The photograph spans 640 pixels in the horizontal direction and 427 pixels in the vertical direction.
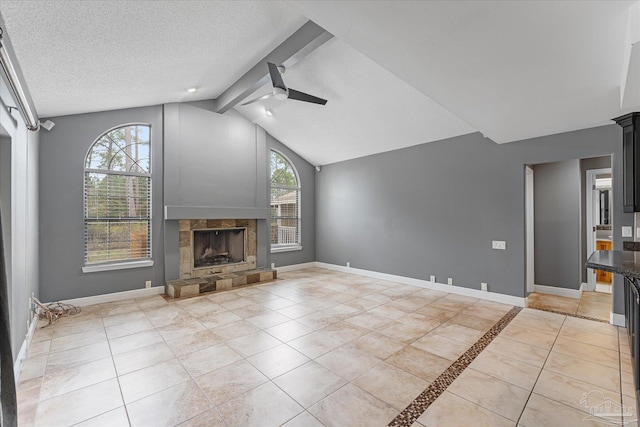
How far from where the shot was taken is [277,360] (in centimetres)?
273

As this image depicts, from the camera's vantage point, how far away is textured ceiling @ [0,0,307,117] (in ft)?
7.58

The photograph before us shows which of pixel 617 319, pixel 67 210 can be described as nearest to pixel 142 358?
pixel 67 210

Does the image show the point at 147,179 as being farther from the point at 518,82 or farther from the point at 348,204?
the point at 518,82

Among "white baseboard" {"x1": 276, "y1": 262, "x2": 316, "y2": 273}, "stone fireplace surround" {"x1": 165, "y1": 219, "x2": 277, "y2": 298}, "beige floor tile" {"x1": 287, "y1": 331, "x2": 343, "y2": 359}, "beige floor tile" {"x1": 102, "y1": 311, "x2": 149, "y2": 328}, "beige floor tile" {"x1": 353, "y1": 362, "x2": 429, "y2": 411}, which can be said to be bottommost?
"beige floor tile" {"x1": 102, "y1": 311, "x2": 149, "y2": 328}

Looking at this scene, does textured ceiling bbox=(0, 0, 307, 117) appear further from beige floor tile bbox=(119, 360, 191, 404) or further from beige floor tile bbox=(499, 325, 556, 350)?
beige floor tile bbox=(499, 325, 556, 350)

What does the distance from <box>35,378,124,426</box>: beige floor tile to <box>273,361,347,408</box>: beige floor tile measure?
1.22m

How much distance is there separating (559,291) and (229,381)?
5366 mm

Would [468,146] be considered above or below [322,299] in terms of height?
above

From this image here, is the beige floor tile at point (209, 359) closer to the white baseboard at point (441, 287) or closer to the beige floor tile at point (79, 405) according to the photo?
the beige floor tile at point (79, 405)

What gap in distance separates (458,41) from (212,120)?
4958 millimetres

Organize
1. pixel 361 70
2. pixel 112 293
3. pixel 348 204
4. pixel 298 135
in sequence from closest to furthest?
pixel 361 70, pixel 112 293, pixel 298 135, pixel 348 204

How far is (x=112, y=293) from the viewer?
183 inches

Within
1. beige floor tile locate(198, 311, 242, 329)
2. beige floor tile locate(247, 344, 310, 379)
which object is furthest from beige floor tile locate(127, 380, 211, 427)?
beige floor tile locate(198, 311, 242, 329)

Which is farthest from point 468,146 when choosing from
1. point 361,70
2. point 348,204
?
point 348,204
